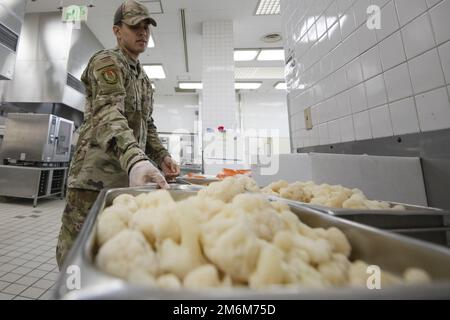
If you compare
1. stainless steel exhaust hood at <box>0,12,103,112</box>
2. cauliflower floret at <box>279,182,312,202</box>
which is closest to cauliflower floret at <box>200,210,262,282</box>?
cauliflower floret at <box>279,182,312,202</box>

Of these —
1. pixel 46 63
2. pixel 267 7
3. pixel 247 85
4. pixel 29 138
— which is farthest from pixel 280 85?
pixel 29 138

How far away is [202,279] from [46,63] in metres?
5.06

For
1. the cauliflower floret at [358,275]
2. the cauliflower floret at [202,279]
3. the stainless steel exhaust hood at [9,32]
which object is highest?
the stainless steel exhaust hood at [9,32]

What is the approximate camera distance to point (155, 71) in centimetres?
584

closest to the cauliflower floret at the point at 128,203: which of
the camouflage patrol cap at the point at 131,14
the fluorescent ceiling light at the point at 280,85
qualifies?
the camouflage patrol cap at the point at 131,14

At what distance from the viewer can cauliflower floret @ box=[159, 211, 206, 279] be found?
10.6 inches

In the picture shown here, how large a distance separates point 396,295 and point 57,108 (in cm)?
518

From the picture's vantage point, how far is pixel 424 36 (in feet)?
2.90

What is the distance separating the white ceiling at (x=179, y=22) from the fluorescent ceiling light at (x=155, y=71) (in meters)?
0.28

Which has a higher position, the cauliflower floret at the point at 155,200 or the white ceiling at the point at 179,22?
the white ceiling at the point at 179,22

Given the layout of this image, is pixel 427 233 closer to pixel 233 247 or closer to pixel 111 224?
pixel 233 247

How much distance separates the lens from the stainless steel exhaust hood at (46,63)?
3752mm

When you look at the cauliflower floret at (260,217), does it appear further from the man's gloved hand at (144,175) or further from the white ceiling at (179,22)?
the white ceiling at (179,22)

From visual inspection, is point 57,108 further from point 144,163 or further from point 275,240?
point 275,240
